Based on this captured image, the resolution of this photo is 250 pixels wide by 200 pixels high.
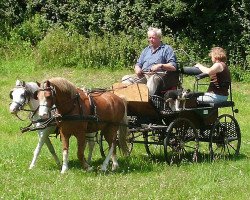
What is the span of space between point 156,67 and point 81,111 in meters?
1.53

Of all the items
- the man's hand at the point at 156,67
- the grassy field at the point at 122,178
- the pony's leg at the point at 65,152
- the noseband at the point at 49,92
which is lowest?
the grassy field at the point at 122,178

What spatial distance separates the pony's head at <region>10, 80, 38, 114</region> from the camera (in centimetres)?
893

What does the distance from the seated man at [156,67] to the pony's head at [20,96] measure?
5.76 ft

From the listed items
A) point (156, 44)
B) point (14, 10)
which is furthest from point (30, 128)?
point (14, 10)

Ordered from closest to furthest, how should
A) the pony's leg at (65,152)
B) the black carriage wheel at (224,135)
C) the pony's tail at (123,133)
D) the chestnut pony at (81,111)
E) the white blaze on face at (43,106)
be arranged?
the white blaze on face at (43,106)
the chestnut pony at (81,111)
the pony's leg at (65,152)
the pony's tail at (123,133)
the black carriage wheel at (224,135)

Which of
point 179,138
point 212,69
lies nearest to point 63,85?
point 179,138

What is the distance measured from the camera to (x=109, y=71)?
19.3 m

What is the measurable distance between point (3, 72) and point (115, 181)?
1159cm

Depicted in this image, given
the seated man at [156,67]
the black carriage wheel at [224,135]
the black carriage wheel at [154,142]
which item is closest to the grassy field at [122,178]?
the black carriage wheel at [154,142]

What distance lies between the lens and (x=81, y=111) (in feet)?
28.6

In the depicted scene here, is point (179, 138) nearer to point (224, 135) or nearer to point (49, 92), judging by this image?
point (224, 135)

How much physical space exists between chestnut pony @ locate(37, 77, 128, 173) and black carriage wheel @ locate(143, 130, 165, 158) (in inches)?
26.0

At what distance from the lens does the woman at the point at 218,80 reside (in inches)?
388

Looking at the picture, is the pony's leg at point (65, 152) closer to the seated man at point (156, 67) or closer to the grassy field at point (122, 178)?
the grassy field at point (122, 178)
